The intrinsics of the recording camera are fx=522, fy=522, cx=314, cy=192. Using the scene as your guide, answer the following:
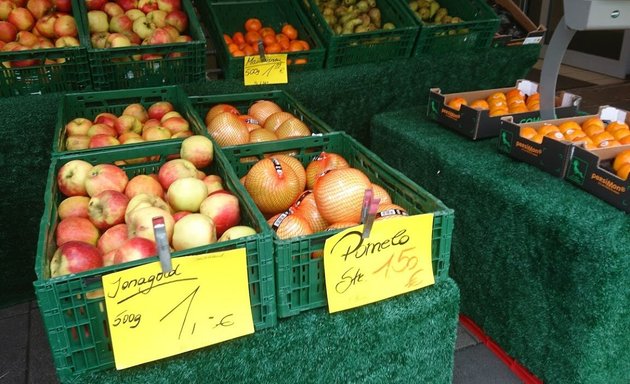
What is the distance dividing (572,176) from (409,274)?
94 centimetres

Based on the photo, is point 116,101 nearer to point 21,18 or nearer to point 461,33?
point 21,18

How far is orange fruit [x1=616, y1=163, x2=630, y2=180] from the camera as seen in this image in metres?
1.67

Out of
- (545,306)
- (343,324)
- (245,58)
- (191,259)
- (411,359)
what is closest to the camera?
(191,259)

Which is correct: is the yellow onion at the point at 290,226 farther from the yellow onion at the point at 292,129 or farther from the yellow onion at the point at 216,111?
the yellow onion at the point at 216,111

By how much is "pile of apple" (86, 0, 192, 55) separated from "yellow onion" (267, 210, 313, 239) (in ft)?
4.84

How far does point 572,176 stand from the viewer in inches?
70.4

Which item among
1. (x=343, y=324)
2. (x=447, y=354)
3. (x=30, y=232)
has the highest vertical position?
(x=343, y=324)

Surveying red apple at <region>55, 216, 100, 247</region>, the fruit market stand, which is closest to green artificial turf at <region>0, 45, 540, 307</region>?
the fruit market stand

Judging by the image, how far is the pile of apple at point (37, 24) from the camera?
2.45m

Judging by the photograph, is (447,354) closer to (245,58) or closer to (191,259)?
(191,259)

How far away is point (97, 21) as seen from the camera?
2.56 meters

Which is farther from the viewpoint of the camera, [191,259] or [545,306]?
[545,306]

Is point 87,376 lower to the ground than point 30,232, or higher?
higher

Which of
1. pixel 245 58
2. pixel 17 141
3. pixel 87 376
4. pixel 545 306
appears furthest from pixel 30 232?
pixel 545 306
